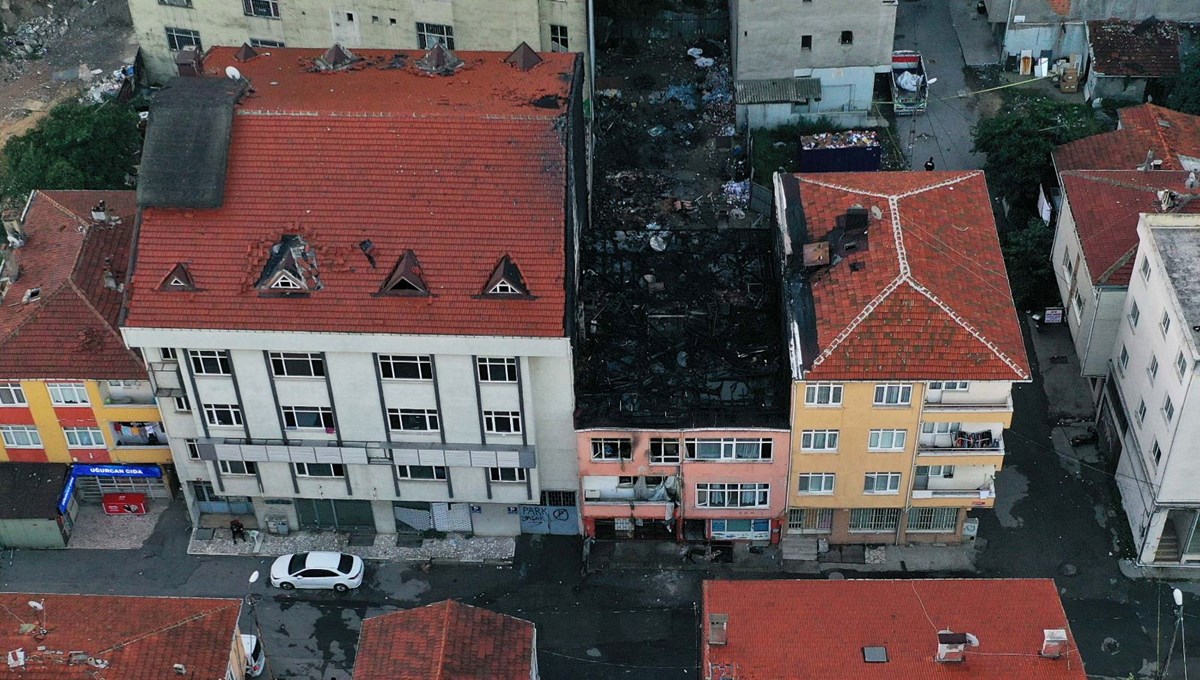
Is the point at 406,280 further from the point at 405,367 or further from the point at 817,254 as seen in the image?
the point at 817,254

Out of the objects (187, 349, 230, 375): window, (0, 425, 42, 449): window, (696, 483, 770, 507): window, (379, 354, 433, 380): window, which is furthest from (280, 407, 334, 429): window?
(696, 483, 770, 507): window

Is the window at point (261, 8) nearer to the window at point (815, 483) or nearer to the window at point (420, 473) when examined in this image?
the window at point (420, 473)

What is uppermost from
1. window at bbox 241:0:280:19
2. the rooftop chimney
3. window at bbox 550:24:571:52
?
the rooftop chimney

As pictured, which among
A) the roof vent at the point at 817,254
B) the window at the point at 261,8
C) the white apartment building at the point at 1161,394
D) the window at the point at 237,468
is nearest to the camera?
the white apartment building at the point at 1161,394

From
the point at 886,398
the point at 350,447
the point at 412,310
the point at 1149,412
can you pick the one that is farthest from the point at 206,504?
the point at 1149,412

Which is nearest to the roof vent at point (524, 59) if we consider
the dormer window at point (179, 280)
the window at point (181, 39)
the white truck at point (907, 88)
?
the dormer window at point (179, 280)

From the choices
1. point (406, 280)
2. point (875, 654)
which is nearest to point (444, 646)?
point (406, 280)

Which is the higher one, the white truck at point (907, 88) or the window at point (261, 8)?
the window at point (261, 8)

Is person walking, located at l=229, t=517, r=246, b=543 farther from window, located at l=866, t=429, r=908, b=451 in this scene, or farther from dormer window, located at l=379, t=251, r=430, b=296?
window, located at l=866, t=429, r=908, b=451
